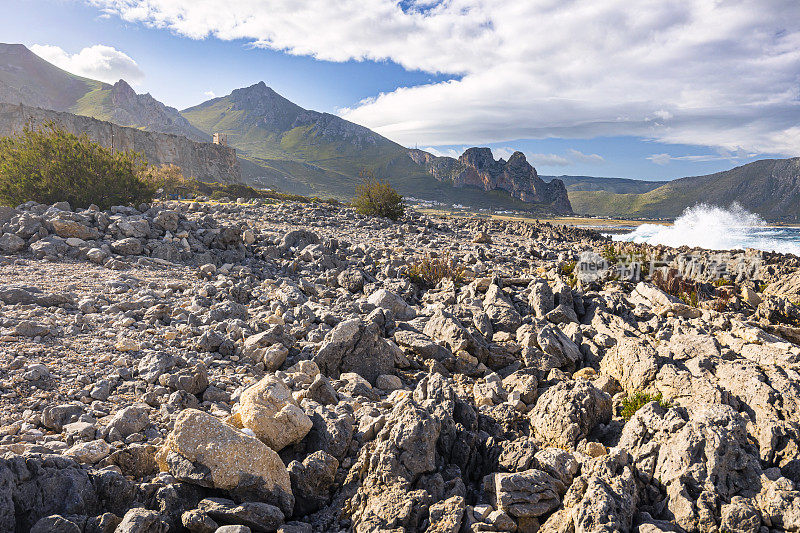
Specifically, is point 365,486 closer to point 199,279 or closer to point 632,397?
point 632,397

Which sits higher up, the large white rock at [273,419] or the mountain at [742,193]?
the mountain at [742,193]

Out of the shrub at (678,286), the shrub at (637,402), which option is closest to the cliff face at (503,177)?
the shrub at (678,286)

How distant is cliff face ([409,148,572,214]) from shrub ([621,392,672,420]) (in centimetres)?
16262

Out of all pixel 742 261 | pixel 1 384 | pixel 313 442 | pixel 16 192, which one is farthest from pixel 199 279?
pixel 742 261

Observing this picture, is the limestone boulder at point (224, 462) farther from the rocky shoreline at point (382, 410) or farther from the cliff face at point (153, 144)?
the cliff face at point (153, 144)

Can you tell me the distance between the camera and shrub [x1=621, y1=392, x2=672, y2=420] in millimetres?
4496

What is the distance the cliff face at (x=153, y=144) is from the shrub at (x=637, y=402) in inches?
3491

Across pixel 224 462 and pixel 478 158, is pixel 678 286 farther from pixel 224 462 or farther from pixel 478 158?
pixel 478 158

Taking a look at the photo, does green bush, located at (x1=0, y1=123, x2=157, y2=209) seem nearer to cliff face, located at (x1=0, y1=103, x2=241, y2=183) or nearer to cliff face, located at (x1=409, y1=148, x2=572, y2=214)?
cliff face, located at (x1=0, y1=103, x2=241, y2=183)

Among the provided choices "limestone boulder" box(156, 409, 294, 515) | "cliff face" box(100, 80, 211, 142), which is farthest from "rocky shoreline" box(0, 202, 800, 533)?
"cliff face" box(100, 80, 211, 142)

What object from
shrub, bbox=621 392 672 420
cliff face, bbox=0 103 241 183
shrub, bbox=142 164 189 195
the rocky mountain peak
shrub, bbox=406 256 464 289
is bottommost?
shrub, bbox=621 392 672 420

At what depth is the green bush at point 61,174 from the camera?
14.8m

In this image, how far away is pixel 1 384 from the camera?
4473 mm

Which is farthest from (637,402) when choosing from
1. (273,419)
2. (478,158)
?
(478,158)
